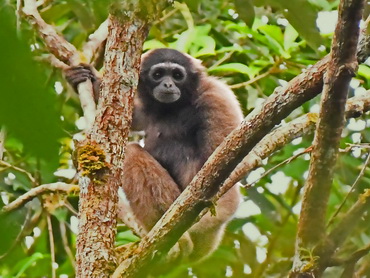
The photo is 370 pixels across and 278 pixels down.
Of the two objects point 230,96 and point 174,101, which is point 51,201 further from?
point 230,96

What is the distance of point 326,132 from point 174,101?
3369 mm

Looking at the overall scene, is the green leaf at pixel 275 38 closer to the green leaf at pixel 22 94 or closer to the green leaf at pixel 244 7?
the green leaf at pixel 244 7

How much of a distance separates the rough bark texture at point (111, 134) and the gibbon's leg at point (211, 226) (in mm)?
1870

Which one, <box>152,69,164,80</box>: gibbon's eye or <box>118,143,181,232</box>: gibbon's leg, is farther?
<box>152,69,164,80</box>: gibbon's eye

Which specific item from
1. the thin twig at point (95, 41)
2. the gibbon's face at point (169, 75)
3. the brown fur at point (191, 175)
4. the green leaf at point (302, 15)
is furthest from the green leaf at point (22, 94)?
the gibbon's face at point (169, 75)

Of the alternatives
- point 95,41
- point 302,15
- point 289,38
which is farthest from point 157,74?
point 302,15

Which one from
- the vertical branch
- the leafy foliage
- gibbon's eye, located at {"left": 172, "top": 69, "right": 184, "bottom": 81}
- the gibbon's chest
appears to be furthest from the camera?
gibbon's eye, located at {"left": 172, "top": 69, "right": 184, "bottom": 81}

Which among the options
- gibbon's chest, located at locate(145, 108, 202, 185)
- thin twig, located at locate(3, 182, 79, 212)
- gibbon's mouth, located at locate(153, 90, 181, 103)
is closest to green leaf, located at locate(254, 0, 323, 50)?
thin twig, located at locate(3, 182, 79, 212)

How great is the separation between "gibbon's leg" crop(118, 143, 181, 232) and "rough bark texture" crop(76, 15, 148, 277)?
1.83 meters

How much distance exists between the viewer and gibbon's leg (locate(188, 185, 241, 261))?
4.94 metres

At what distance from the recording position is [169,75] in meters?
5.77

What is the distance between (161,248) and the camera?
297cm

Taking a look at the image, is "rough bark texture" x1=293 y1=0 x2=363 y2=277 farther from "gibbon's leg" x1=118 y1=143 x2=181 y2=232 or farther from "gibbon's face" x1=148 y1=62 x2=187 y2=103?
"gibbon's face" x1=148 y1=62 x2=187 y2=103

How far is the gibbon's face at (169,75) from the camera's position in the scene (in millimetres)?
5617
